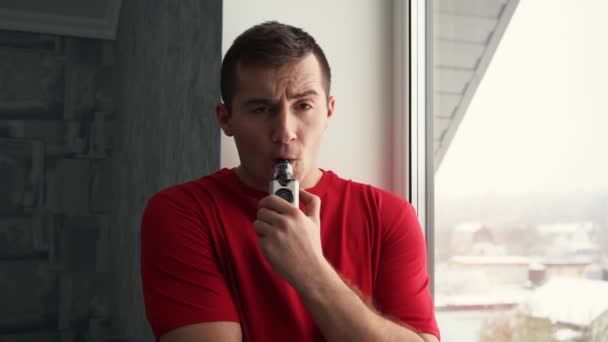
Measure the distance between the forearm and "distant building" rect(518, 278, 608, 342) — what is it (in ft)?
0.99

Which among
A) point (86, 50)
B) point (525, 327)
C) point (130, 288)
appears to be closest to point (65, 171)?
point (86, 50)

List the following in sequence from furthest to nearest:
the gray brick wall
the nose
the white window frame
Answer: the gray brick wall, the white window frame, the nose

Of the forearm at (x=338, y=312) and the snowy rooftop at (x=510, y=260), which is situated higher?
the snowy rooftop at (x=510, y=260)

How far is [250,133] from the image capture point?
102cm

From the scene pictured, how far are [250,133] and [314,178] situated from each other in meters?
0.19

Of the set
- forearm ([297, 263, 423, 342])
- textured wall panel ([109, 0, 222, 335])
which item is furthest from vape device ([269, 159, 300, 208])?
textured wall panel ([109, 0, 222, 335])

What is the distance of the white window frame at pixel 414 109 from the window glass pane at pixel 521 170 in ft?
0.13

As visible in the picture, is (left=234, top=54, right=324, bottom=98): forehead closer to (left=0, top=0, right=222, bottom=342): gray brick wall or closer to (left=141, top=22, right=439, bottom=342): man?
(left=141, top=22, right=439, bottom=342): man

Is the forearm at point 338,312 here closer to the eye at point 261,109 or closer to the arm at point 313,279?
the arm at point 313,279

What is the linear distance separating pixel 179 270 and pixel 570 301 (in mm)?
644

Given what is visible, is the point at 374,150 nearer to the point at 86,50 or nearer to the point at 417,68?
the point at 417,68

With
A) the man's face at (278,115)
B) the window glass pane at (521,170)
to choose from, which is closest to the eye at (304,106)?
the man's face at (278,115)

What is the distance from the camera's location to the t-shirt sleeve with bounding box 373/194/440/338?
3.25 feet

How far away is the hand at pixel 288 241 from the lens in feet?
2.87
